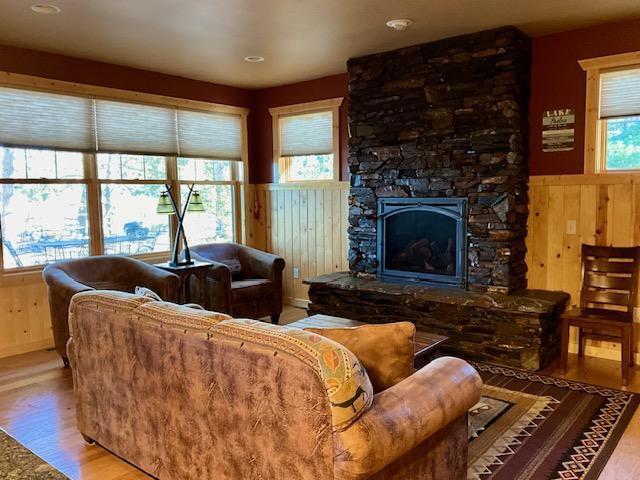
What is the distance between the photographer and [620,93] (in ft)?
13.2

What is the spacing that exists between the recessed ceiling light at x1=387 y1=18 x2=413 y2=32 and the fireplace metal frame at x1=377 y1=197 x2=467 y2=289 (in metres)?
1.47

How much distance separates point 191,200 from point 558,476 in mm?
3889

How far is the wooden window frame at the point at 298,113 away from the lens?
5.70 metres

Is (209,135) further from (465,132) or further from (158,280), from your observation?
(465,132)

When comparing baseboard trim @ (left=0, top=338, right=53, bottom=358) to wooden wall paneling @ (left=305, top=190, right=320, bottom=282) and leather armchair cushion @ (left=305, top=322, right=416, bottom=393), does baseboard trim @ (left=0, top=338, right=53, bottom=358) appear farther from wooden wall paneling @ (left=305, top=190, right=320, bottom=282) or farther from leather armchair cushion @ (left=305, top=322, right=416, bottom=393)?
leather armchair cushion @ (left=305, top=322, right=416, bottom=393)

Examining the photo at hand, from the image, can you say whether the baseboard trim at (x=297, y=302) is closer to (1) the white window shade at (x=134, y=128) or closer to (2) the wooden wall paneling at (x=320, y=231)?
(2) the wooden wall paneling at (x=320, y=231)

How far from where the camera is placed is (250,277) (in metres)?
5.53

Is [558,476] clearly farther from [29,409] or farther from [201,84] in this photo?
[201,84]

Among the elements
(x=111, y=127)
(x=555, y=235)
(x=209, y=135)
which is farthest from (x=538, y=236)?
(x=111, y=127)

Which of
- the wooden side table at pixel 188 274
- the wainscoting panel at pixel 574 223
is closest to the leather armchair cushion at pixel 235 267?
the wooden side table at pixel 188 274

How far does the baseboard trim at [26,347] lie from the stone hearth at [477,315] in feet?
9.03

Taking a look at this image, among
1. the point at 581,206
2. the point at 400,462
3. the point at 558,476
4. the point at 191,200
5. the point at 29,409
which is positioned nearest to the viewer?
the point at 400,462

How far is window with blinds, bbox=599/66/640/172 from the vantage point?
399 cm

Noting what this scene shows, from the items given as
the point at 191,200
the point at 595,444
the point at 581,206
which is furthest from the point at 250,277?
the point at 595,444
